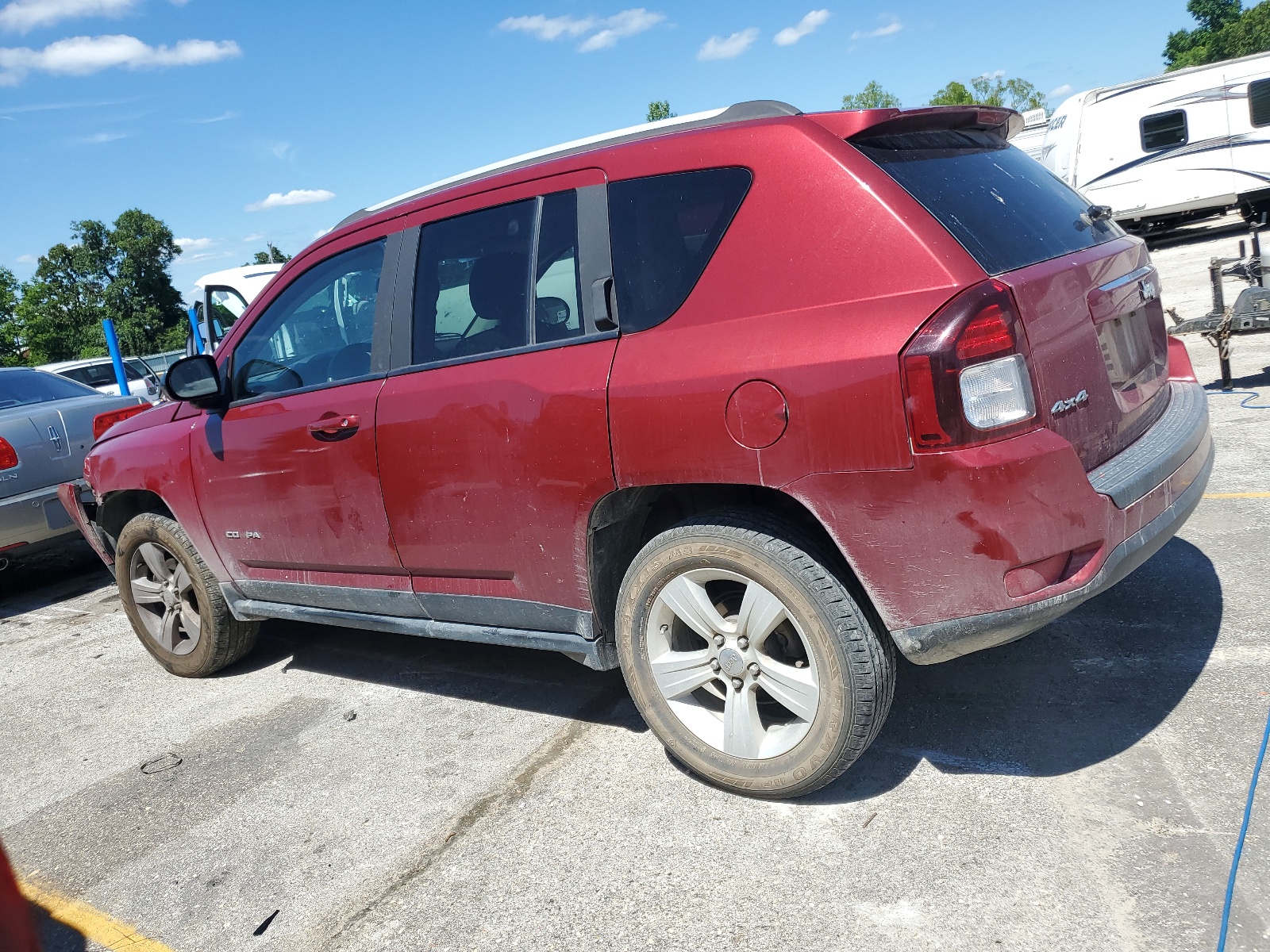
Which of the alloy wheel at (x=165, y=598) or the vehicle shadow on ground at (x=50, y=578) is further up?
the alloy wheel at (x=165, y=598)

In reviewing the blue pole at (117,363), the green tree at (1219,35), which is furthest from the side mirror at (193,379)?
the green tree at (1219,35)

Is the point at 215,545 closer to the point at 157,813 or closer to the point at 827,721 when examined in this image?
the point at 157,813

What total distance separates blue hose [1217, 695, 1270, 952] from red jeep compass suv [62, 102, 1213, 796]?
2.15 ft

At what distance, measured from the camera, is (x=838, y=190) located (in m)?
2.56

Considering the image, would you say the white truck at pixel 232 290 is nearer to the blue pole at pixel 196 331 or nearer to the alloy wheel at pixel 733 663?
the blue pole at pixel 196 331

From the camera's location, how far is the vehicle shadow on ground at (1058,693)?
9.61 feet

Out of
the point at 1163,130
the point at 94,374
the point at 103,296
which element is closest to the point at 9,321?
the point at 103,296

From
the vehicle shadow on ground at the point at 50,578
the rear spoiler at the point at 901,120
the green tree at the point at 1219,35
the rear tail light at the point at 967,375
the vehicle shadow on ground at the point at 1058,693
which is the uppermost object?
the green tree at the point at 1219,35

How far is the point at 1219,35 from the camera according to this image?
74.9m

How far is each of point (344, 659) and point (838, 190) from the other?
3.44 m

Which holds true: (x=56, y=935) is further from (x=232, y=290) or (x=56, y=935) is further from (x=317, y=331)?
(x=232, y=290)

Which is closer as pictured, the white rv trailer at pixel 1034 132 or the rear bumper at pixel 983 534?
the rear bumper at pixel 983 534

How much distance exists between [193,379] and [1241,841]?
13.1 ft

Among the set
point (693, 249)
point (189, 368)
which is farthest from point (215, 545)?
point (693, 249)
